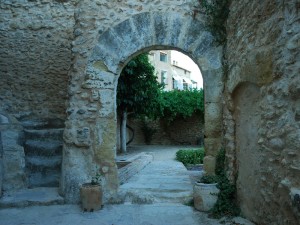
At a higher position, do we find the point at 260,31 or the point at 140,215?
the point at 260,31

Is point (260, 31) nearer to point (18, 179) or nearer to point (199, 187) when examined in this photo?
point (199, 187)

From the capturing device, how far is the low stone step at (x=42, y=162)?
5770 mm

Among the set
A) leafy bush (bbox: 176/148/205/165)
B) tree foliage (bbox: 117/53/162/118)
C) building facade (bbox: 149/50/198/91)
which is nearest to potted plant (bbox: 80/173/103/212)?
leafy bush (bbox: 176/148/205/165)

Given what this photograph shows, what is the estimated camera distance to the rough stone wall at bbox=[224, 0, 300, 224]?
2.50m

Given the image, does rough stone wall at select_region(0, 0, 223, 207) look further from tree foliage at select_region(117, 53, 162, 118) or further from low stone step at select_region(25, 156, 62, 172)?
tree foliage at select_region(117, 53, 162, 118)

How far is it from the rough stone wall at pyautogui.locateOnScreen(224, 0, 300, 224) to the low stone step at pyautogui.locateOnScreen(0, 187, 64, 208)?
2647 millimetres

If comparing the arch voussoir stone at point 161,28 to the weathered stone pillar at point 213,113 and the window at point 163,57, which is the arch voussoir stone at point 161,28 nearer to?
the weathered stone pillar at point 213,113

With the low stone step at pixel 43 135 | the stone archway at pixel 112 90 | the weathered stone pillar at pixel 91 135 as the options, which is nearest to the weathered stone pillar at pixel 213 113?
the stone archway at pixel 112 90

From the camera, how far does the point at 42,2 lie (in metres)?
7.69

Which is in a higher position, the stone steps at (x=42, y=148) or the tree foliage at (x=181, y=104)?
the tree foliage at (x=181, y=104)

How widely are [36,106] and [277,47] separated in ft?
20.5

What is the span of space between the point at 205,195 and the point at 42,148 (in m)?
3.46

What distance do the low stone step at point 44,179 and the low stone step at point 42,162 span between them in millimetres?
106

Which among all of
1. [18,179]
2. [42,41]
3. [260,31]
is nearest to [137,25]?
[260,31]
